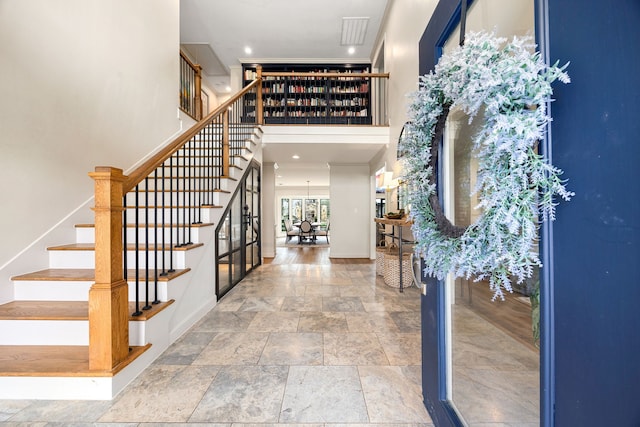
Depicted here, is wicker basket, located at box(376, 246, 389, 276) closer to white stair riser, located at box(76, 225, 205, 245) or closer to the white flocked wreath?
white stair riser, located at box(76, 225, 205, 245)

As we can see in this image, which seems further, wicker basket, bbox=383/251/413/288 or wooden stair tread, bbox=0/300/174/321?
wicker basket, bbox=383/251/413/288

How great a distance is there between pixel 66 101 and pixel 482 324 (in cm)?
362

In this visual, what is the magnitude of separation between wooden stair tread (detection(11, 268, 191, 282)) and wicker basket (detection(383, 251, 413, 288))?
2695 mm

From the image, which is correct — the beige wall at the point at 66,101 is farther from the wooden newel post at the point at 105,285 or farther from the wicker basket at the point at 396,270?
the wicker basket at the point at 396,270

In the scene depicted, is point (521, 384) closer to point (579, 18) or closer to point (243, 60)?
point (579, 18)

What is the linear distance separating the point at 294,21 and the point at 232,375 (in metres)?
6.04

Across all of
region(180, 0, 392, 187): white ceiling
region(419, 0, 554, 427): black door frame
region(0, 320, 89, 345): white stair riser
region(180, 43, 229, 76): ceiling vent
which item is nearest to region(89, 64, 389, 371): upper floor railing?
region(0, 320, 89, 345): white stair riser

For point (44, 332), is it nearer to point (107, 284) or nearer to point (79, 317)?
point (79, 317)

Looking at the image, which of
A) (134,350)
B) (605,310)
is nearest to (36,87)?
(134,350)

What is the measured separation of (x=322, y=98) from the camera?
6.77 metres

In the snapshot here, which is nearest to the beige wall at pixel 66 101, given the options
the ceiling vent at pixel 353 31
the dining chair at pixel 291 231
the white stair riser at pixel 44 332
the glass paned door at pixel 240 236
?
the white stair riser at pixel 44 332

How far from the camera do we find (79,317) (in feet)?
5.46

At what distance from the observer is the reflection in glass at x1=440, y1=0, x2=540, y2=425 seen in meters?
0.83

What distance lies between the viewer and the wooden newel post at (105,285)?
1.47 m
